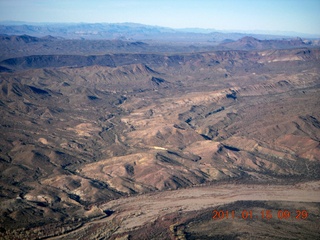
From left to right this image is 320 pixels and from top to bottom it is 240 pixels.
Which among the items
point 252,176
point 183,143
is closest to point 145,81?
point 183,143

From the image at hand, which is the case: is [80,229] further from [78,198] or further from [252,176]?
[252,176]
